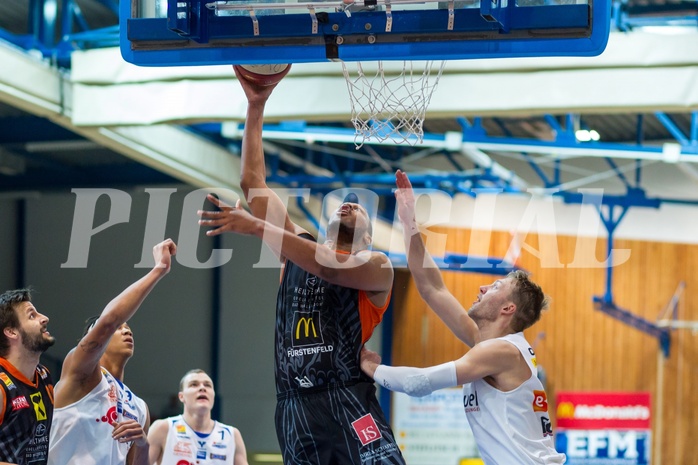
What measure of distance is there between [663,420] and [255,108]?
16.0 metres

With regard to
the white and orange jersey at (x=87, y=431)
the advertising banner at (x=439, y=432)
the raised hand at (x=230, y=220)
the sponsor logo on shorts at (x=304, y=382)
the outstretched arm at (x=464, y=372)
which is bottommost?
the advertising banner at (x=439, y=432)

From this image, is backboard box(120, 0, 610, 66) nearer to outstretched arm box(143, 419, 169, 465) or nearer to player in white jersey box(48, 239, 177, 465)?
player in white jersey box(48, 239, 177, 465)

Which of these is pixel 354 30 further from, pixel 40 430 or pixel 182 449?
pixel 182 449

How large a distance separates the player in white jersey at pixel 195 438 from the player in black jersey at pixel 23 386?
316cm

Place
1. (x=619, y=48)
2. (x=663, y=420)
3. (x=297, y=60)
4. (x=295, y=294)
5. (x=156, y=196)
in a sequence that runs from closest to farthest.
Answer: (x=297, y=60)
(x=295, y=294)
(x=619, y=48)
(x=663, y=420)
(x=156, y=196)

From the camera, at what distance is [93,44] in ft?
47.6

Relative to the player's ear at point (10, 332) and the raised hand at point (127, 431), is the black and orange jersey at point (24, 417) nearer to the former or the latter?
the player's ear at point (10, 332)

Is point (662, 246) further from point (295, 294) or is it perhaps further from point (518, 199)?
→ point (295, 294)

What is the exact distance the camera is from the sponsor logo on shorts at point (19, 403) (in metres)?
6.15

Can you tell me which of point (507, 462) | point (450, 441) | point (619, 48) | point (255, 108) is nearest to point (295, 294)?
point (255, 108)

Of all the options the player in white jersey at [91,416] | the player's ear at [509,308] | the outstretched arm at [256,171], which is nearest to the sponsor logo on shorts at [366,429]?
the player's ear at [509,308]

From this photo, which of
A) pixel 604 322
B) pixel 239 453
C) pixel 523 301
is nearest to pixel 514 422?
pixel 523 301

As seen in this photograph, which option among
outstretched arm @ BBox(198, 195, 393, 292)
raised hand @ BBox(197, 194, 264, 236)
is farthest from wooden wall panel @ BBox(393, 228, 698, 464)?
raised hand @ BBox(197, 194, 264, 236)

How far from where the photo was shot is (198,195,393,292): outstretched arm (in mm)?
4516
